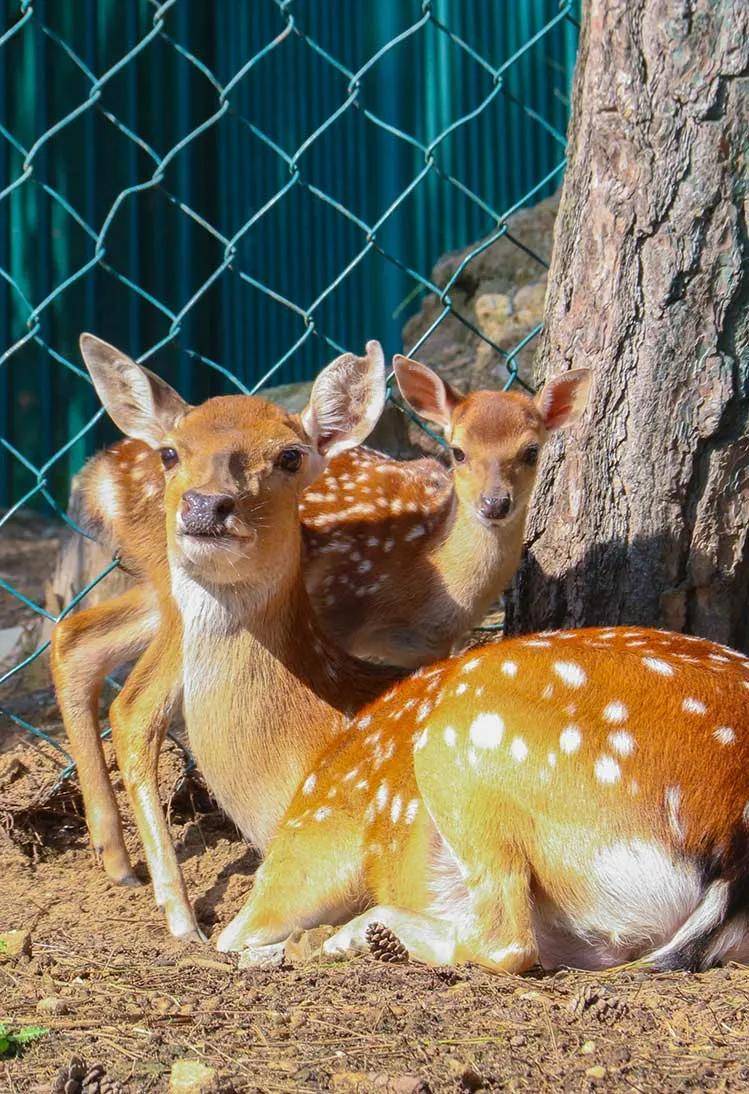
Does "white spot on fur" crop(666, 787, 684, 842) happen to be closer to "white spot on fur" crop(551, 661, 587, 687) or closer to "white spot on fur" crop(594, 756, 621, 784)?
"white spot on fur" crop(594, 756, 621, 784)

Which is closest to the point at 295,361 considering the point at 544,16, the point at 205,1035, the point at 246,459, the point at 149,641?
the point at 544,16

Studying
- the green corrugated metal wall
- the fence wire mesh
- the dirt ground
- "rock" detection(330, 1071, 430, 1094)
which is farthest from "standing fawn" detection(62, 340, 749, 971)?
the green corrugated metal wall

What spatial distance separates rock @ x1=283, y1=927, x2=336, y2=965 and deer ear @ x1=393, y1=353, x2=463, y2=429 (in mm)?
1929

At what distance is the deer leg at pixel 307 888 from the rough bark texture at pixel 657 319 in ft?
3.31

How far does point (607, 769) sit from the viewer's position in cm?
287

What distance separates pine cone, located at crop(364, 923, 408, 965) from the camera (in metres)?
2.94

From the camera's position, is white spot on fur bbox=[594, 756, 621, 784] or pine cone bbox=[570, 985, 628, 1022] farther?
white spot on fur bbox=[594, 756, 621, 784]

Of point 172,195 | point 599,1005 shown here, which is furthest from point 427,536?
point 172,195

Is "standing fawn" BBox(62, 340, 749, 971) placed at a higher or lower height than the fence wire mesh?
lower

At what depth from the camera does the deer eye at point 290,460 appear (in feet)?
11.8

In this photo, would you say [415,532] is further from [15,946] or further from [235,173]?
[235,173]

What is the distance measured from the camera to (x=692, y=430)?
12.3 ft

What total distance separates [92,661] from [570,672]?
1705 millimetres

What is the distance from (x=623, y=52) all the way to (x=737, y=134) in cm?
36
